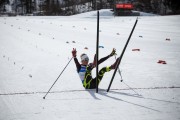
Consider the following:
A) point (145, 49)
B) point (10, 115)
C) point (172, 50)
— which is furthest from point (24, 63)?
point (172, 50)

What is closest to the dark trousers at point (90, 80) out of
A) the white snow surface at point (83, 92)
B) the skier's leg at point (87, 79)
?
the skier's leg at point (87, 79)

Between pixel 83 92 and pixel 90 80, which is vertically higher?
pixel 90 80

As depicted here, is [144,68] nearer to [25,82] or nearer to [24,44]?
[25,82]

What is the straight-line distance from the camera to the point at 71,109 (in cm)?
561

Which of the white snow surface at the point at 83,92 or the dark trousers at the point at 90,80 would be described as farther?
the dark trousers at the point at 90,80

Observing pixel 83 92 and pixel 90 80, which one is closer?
pixel 83 92

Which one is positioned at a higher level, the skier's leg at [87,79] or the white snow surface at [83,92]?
the skier's leg at [87,79]

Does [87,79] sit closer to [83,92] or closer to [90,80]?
[90,80]

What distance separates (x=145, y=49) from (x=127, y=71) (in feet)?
16.8

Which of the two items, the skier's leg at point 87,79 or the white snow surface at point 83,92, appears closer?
the white snow surface at point 83,92

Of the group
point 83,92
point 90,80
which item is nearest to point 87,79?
point 90,80

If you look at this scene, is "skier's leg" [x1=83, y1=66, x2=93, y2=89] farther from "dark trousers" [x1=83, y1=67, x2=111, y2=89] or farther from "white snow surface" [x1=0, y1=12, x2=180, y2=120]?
"white snow surface" [x1=0, y1=12, x2=180, y2=120]

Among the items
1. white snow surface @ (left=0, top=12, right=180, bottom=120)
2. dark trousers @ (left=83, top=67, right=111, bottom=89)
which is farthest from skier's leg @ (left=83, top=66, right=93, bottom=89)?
white snow surface @ (left=0, top=12, right=180, bottom=120)

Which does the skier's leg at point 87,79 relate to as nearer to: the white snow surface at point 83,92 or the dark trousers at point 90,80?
the dark trousers at point 90,80
